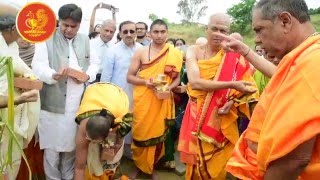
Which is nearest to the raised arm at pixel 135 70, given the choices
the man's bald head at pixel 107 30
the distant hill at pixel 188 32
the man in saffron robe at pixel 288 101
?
the man's bald head at pixel 107 30

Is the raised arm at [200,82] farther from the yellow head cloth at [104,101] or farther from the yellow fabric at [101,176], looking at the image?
the yellow fabric at [101,176]

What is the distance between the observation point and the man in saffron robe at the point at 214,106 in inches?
132

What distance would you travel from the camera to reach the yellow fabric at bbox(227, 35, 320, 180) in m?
1.25

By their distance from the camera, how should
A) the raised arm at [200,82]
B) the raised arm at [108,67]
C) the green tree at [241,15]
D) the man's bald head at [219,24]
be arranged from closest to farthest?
1. the raised arm at [200,82]
2. the man's bald head at [219,24]
3. the raised arm at [108,67]
4. the green tree at [241,15]

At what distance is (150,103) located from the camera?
4285 millimetres

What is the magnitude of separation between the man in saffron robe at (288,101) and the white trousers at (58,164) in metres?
2.43

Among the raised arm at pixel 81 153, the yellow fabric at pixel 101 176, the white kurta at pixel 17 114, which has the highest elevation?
the white kurta at pixel 17 114

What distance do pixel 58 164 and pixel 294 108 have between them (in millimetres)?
2940

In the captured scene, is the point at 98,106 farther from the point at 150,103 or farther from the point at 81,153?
the point at 150,103

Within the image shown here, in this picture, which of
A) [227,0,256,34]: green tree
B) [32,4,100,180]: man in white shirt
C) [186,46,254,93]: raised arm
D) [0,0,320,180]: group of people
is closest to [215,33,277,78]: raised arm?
[0,0,320,180]: group of people

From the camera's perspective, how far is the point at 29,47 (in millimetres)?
4047

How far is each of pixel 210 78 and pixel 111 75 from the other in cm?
167

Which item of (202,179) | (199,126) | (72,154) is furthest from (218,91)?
(72,154)

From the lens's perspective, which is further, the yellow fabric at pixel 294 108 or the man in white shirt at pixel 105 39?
the man in white shirt at pixel 105 39
